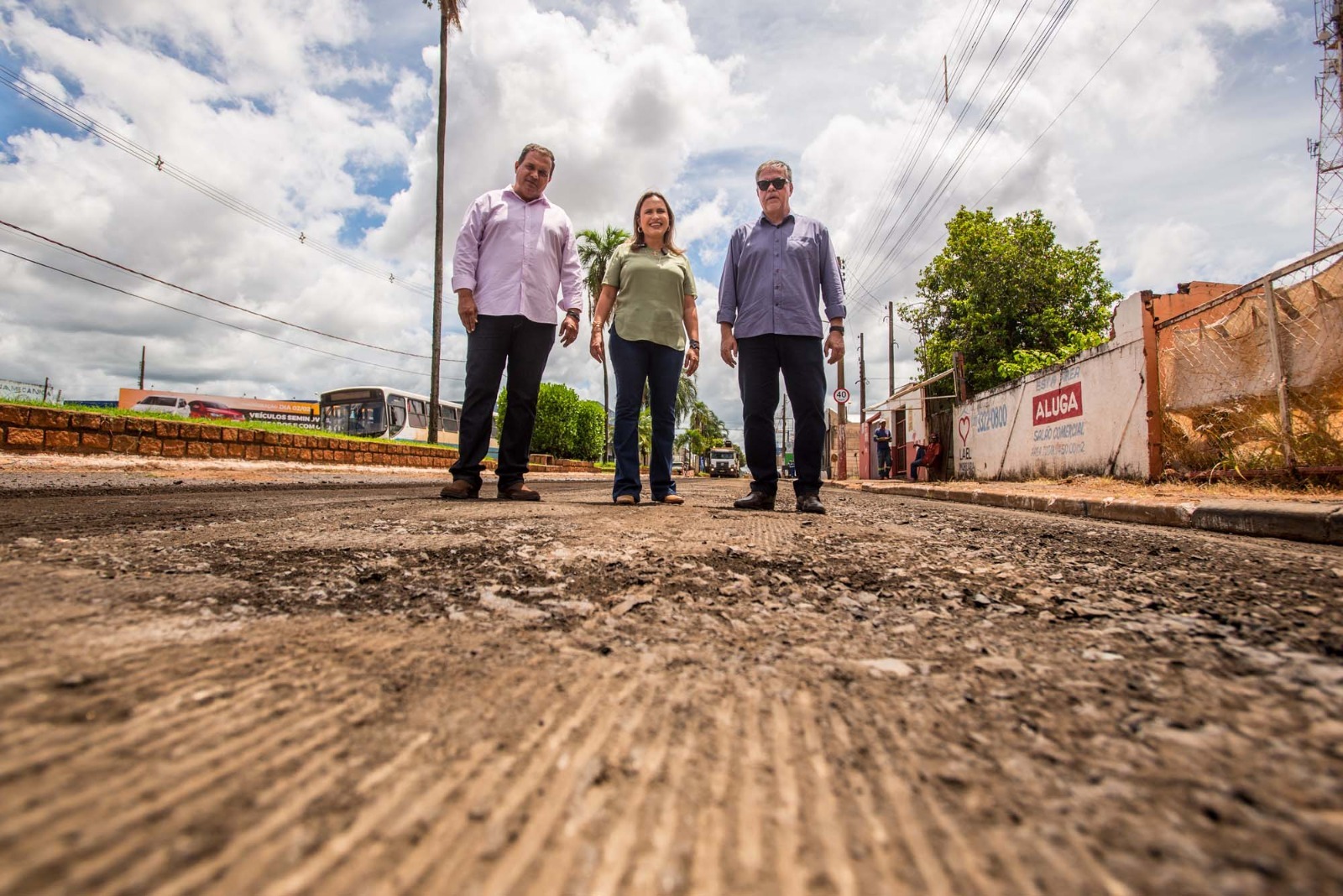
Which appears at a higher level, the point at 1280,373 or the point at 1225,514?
the point at 1280,373

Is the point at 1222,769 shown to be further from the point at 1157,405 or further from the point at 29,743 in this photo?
the point at 1157,405

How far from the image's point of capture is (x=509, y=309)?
11.7 ft

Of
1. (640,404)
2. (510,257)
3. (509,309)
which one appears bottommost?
(640,404)

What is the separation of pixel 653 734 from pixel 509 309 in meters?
3.20

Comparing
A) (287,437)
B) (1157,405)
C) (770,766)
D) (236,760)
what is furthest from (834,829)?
(287,437)

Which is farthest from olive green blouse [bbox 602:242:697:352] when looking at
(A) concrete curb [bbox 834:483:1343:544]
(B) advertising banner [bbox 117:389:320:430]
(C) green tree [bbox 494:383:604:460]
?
(B) advertising banner [bbox 117:389:320:430]

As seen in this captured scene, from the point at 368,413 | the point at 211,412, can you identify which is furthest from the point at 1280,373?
the point at 211,412

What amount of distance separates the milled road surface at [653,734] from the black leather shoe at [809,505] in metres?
2.02

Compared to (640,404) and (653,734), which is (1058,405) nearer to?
(640,404)

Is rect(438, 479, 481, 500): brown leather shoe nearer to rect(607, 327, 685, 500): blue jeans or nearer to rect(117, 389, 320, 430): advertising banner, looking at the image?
rect(607, 327, 685, 500): blue jeans

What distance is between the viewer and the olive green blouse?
3.72 m

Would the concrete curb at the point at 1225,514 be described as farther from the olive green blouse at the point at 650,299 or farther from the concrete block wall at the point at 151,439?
the concrete block wall at the point at 151,439

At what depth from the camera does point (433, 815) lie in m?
0.53

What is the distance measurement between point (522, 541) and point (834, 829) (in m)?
1.41
